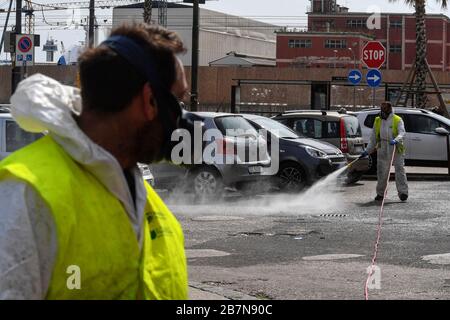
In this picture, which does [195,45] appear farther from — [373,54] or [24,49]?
[373,54]

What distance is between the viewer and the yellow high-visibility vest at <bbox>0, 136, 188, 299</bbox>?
2145 mm

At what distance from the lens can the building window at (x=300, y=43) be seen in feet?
332

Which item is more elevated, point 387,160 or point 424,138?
point 424,138

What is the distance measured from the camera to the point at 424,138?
23984mm

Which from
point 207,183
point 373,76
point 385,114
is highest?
point 373,76

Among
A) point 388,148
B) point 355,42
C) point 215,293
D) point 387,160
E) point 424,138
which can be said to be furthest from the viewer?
point 355,42

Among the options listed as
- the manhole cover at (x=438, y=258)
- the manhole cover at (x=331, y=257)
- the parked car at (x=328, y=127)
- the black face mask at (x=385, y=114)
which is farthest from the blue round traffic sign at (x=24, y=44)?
the manhole cover at (x=438, y=258)

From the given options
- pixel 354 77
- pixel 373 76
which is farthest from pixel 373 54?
pixel 354 77

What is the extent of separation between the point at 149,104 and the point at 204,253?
29.9 ft

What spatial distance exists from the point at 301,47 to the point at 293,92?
61.0 m

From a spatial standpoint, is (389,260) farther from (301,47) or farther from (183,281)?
(301,47)

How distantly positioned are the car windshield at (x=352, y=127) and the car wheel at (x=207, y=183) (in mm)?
5211

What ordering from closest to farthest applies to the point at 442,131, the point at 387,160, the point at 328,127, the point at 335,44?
the point at 387,160
the point at 328,127
the point at 442,131
the point at 335,44

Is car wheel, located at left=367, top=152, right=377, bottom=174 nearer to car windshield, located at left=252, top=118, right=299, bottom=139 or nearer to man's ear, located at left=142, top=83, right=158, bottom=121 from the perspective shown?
car windshield, located at left=252, top=118, right=299, bottom=139
